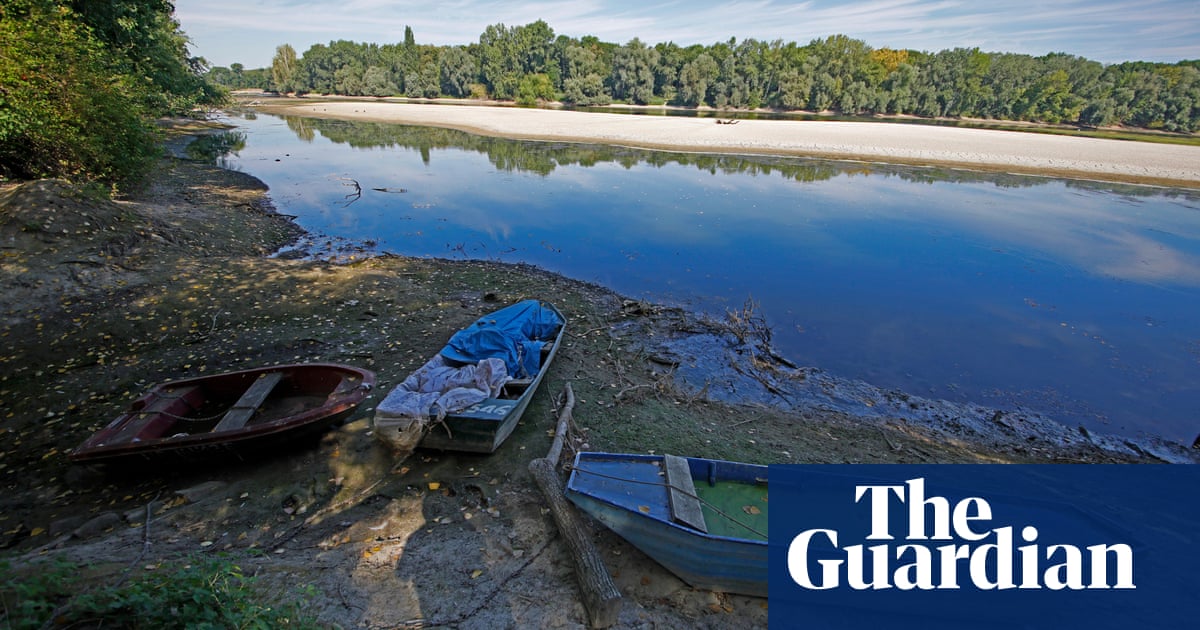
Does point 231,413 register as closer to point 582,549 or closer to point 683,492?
point 582,549

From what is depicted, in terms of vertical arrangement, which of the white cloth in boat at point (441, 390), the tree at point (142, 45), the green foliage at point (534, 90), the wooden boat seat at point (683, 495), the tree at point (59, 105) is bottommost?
the wooden boat seat at point (683, 495)

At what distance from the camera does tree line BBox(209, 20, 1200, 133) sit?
270 feet

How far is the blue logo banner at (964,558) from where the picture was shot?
5730 mm

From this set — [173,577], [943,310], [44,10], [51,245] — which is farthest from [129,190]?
[943,310]

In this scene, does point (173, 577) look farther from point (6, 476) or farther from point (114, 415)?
point (114, 415)

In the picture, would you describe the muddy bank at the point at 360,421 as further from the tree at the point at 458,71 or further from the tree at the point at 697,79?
the tree at the point at 458,71

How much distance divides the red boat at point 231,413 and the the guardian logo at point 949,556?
6.36 meters

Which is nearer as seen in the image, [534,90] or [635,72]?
[534,90]

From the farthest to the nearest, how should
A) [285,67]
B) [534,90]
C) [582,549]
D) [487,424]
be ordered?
[285,67]
[534,90]
[487,424]
[582,549]

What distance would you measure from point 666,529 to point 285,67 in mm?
161382

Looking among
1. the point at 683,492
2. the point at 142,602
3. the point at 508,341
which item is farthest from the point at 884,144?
the point at 142,602

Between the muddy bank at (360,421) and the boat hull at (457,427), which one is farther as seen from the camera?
the boat hull at (457,427)

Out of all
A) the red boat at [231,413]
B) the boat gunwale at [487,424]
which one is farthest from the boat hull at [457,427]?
the red boat at [231,413]

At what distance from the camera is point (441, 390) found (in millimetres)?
7688
